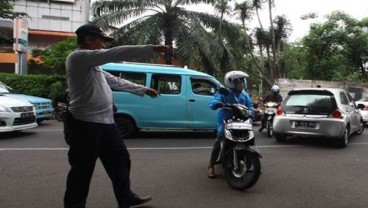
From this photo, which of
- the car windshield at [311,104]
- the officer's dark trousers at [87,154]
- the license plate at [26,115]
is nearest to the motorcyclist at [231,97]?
the officer's dark trousers at [87,154]

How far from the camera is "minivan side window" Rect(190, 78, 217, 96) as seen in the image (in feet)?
34.2

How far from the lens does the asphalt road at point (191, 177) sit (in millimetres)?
5035

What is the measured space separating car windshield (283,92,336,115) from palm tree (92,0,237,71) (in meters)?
8.16

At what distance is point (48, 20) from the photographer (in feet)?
116

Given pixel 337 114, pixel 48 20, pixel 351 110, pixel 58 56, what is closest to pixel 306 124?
pixel 337 114

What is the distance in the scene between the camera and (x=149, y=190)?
18.0ft

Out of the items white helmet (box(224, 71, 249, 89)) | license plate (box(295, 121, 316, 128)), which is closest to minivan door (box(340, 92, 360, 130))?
license plate (box(295, 121, 316, 128))

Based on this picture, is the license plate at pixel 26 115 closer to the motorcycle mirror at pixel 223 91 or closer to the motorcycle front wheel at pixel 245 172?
the motorcycle mirror at pixel 223 91

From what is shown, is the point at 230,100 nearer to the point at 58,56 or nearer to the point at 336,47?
the point at 58,56

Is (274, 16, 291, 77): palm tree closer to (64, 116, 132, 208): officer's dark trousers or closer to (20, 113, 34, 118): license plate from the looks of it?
(20, 113, 34, 118): license plate

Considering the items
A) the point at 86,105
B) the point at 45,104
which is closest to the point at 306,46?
the point at 45,104

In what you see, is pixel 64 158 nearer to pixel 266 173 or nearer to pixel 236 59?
pixel 266 173

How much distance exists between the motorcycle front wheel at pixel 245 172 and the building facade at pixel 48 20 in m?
31.4

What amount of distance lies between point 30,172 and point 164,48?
3996 mm
